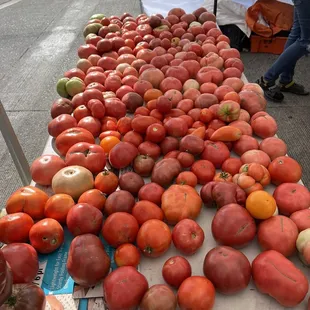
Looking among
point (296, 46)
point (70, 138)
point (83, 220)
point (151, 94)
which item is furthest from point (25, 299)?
point (296, 46)

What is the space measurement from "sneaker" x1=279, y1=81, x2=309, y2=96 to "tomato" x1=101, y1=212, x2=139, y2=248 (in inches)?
109

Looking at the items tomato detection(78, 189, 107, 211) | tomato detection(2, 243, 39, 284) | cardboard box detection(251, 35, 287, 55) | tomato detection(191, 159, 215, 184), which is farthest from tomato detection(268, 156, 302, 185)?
cardboard box detection(251, 35, 287, 55)

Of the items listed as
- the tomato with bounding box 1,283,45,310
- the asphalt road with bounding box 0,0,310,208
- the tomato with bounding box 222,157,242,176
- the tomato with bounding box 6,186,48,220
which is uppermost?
the tomato with bounding box 1,283,45,310

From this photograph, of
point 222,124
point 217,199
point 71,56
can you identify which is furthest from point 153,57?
point 71,56

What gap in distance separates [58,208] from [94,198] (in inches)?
4.9

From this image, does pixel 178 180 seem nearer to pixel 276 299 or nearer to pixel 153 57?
pixel 276 299

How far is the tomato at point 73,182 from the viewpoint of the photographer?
3.98ft

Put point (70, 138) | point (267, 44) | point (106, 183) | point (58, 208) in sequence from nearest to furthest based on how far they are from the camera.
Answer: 1. point (58, 208)
2. point (106, 183)
3. point (70, 138)
4. point (267, 44)

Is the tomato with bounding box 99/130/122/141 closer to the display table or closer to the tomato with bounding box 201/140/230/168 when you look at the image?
the tomato with bounding box 201/140/230/168

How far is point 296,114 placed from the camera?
3053mm

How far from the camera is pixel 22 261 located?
943 millimetres

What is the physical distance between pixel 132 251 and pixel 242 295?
1.13 feet

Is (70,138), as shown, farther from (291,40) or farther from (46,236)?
(291,40)

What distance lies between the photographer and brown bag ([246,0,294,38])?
363cm
